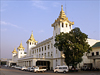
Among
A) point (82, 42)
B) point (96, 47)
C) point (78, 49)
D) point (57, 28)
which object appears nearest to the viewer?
point (78, 49)

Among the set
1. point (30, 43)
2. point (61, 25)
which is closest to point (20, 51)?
point (30, 43)

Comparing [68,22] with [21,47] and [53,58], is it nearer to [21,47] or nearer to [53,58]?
[53,58]

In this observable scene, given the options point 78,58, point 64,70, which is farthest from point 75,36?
point 64,70

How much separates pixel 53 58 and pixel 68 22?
11.6m

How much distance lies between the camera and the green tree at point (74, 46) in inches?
1159

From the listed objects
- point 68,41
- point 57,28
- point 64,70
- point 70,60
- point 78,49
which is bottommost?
point 64,70

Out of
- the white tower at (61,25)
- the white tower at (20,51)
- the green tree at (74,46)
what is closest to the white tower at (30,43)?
the white tower at (20,51)

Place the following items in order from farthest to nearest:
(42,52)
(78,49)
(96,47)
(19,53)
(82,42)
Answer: (19,53) < (42,52) < (96,47) < (82,42) < (78,49)

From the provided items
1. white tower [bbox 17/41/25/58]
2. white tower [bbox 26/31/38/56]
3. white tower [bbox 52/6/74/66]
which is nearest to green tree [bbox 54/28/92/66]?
white tower [bbox 52/6/74/66]

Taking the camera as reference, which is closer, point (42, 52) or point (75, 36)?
point (75, 36)

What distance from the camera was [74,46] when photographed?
96.1 ft

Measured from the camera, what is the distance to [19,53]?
74.6 metres

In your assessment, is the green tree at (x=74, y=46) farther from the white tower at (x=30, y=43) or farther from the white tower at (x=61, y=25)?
the white tower at (x=30, y=43)

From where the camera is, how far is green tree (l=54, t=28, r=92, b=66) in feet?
96.6
